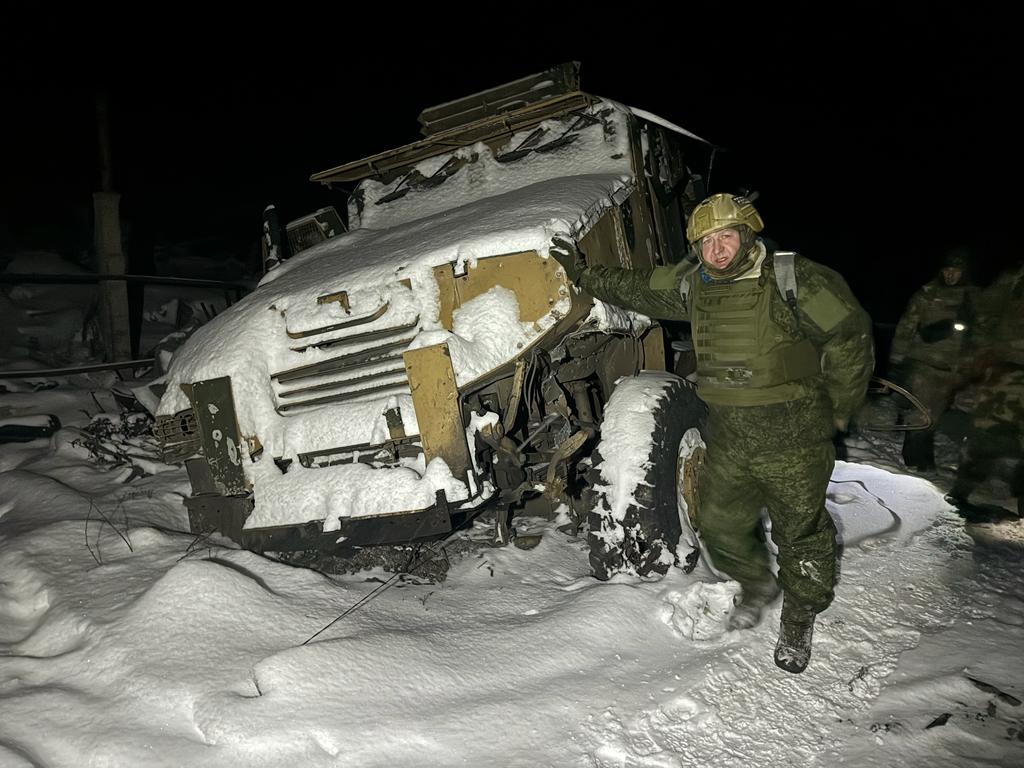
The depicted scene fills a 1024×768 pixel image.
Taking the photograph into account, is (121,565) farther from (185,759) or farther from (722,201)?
(722,201)

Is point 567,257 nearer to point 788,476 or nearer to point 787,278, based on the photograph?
point 787,278

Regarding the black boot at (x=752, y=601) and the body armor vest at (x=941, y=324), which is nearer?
the black boot at (x=752, y=601)

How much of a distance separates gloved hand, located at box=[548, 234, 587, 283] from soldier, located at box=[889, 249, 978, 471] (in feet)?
10.3

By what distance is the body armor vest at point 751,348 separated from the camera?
233cm

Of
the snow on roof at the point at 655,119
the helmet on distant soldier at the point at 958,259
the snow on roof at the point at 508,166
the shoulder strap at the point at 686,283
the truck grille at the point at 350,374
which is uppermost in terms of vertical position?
the snow on roof at the point at 655,119

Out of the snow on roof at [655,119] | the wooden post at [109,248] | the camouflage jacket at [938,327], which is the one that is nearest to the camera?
the snow on roof at [655,119]

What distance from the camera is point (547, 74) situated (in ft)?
14.4

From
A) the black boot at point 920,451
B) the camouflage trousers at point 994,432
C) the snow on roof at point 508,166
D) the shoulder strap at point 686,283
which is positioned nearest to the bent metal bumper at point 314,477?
the shoulder strap at point 686,283

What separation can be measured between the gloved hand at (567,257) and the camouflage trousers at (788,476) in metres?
0.81

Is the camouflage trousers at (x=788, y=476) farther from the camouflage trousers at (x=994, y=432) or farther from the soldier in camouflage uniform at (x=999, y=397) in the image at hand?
the camouflage trousers at (x=994, y=432)

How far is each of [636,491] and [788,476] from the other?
61cm

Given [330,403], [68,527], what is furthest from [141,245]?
[330,403]

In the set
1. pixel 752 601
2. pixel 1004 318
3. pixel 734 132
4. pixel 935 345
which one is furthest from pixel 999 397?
pixel 734 132

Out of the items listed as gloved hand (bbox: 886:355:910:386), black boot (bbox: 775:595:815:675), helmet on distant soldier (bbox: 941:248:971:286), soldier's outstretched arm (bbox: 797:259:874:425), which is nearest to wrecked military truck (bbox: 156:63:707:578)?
black boot (bbox: 775:595:815:675)
